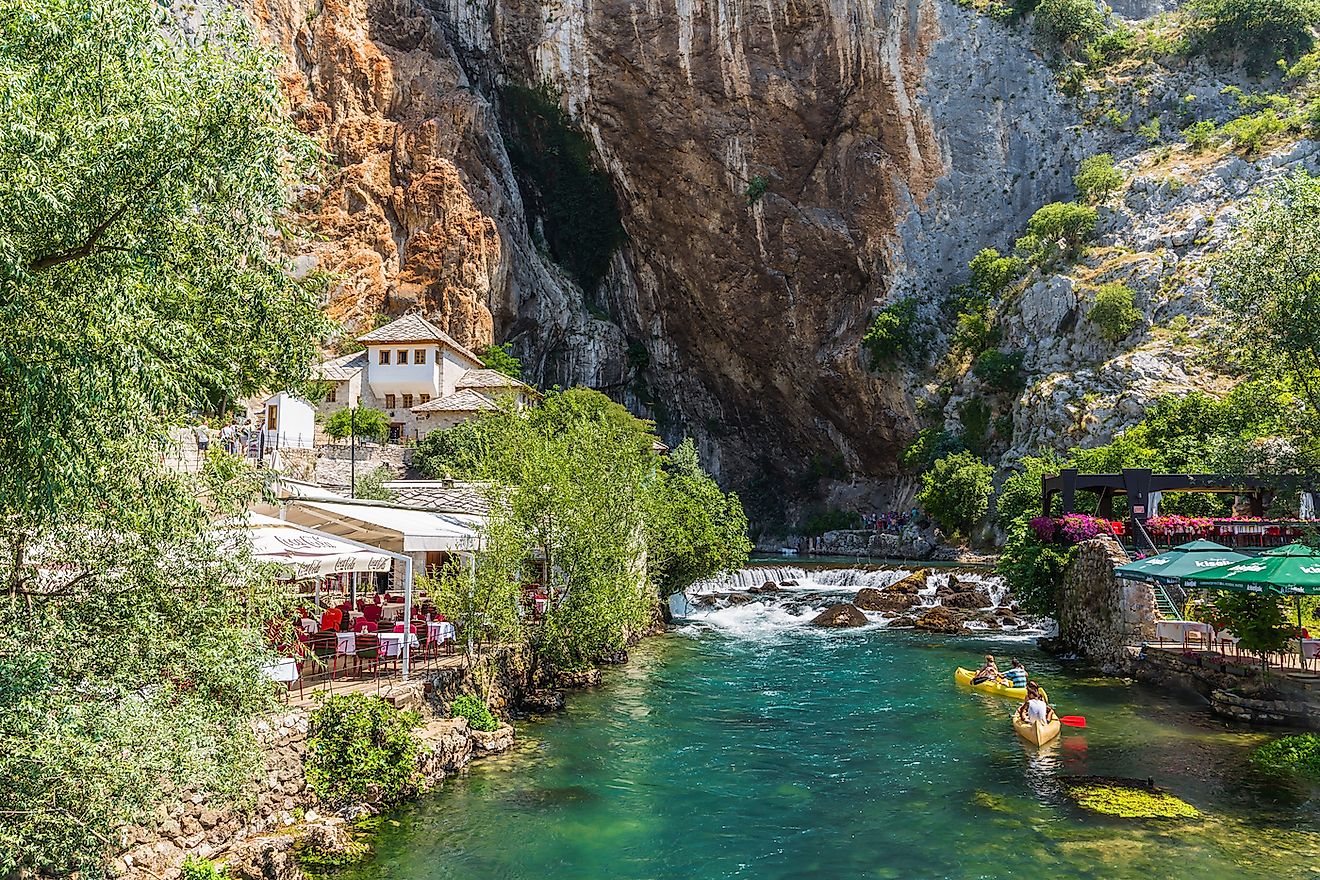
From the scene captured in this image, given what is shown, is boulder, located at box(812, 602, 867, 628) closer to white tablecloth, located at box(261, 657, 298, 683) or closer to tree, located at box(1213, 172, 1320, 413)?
tree, located at box(1213, 172, 1320, 413)

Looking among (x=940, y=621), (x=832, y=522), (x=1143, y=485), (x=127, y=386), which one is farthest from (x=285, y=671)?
(x=832, y=522)

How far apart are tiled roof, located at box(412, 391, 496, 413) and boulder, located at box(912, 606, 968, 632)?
2274cm

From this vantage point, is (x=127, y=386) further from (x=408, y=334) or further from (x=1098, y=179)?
(x=1098, y=179)

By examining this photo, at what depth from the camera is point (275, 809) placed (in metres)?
10.0

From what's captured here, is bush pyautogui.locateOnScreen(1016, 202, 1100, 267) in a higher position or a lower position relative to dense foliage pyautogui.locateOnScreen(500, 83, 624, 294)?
lower

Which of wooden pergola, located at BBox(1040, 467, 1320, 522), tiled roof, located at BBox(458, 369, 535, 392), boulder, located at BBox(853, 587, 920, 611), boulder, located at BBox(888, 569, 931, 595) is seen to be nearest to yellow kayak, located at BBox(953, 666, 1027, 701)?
wooden pergola, located at BBox(1040, 467, 1320, 522)

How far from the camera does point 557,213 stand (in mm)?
63812

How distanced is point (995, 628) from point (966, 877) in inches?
845

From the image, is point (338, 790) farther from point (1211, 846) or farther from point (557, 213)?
point (557, 213)

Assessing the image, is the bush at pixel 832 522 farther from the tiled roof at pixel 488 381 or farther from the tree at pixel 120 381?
the tree at pixel 120 381

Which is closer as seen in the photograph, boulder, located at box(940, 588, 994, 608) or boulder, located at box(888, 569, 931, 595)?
boulder, located at box(940, 588, 994, 608)

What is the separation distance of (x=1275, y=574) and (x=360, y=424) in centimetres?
3898

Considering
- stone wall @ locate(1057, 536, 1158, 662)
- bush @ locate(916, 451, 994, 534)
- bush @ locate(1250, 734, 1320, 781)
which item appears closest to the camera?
bush @ locate(1250, 734, 1320, 781)

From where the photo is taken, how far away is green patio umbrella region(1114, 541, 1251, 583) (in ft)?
54.6
